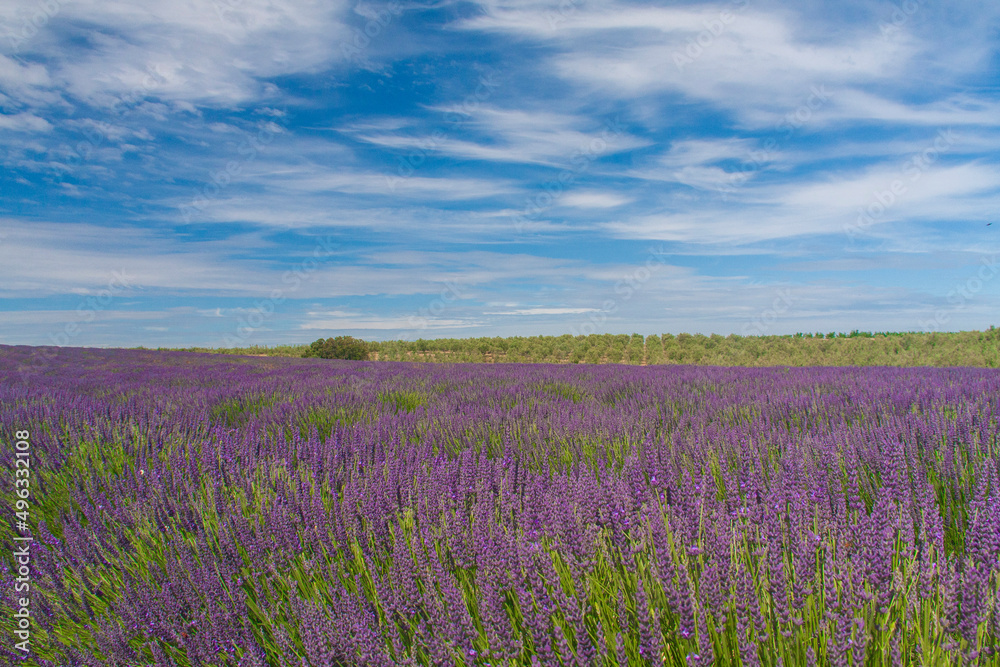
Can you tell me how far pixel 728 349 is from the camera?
99.2 ft

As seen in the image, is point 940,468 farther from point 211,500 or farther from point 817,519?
point 211,500

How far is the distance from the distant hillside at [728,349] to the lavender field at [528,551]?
2273 cm

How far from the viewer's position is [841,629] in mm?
947

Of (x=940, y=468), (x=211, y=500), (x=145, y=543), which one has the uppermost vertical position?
(x=940, y=468)

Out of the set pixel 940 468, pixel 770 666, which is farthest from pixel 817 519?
pixel 940 468

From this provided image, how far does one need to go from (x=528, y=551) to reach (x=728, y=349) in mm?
32004

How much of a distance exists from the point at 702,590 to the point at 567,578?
486 mm

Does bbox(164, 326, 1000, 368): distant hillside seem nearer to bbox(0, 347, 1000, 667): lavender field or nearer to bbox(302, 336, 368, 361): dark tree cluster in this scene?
bbox(302, 336, 368, 361): dark tree cluster

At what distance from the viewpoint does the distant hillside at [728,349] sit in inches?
934

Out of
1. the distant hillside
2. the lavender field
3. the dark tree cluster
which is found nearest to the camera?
the lavender field

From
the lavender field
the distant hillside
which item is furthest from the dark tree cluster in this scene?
the lavender field

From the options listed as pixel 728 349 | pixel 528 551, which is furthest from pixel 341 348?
pixel 528 551

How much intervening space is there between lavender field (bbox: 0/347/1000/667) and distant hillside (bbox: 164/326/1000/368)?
22.7 m

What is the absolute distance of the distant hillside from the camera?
23719 millimetres
